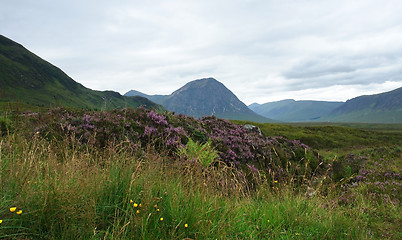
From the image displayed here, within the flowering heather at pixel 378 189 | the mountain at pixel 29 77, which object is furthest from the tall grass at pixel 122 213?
the mountain at pixel 29 77

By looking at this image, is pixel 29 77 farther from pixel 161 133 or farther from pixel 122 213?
pixel 122 213

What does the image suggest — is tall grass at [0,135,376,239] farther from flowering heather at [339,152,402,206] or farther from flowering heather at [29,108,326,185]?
flowering heather at [339,152,402,206]

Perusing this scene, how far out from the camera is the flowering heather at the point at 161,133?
8312 mm

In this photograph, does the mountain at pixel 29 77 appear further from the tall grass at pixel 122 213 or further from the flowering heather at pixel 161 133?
the tall grass at pixel 122 213

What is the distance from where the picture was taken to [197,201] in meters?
3.85

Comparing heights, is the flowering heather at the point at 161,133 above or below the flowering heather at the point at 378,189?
above

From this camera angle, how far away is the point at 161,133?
925 centimetres

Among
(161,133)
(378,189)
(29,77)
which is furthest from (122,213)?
(29,77)

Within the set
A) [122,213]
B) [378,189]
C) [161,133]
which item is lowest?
[378,189]

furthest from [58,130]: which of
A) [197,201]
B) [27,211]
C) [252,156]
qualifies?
[252,156]

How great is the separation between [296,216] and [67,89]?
737 ft

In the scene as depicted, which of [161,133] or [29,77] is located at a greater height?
[29,77]

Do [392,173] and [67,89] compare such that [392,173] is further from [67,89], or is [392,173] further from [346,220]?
[67,89]

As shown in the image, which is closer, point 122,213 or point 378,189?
point 122,213
